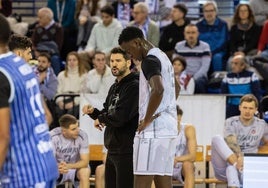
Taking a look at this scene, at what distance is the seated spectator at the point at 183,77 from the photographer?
13641mm

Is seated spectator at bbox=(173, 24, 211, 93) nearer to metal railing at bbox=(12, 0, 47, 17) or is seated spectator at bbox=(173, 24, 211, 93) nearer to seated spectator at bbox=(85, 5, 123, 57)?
seated spectator at bbox=(85, 5, 123, 57)

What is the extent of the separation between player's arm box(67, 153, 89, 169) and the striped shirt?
3.26 metres

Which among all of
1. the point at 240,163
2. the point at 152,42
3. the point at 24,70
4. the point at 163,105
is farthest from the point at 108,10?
the point at 24,70

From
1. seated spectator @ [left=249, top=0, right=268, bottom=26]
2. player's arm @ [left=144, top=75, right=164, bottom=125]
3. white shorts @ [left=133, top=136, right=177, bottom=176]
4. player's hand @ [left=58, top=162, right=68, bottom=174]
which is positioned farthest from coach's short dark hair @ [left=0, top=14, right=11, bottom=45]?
seated spectator @ [left=249, top=0, right=268, bottom=26]

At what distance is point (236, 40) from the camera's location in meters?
15.0

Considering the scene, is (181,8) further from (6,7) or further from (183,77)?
(6,7)

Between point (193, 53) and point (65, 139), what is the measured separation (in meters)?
3.45

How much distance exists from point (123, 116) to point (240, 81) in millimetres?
5293

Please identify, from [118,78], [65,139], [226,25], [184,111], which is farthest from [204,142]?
[118,78]

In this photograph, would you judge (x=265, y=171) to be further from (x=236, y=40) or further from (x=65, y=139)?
(x=236, y=40)

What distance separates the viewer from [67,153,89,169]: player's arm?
11500 millimetres

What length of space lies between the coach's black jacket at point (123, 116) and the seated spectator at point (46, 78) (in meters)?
4.74

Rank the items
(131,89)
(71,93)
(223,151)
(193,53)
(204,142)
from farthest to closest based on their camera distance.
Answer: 1. (193,53)
2. (71,93)
3. (204,142)
4. (223,151)
5. (131,89)

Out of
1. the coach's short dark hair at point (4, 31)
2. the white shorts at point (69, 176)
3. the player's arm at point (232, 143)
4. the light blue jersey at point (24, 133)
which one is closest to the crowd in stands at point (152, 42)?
the player's arm at point (232, 143)
